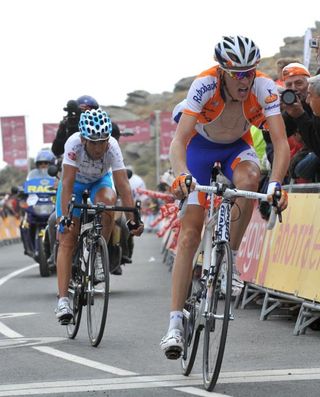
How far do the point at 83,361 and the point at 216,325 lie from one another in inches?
58.2

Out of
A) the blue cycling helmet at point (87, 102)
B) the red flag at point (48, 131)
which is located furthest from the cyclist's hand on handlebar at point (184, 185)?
the red flag at point (48, 131)

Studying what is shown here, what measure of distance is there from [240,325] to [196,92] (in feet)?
11.3

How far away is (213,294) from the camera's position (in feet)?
21.6

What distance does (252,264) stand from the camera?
447 inches

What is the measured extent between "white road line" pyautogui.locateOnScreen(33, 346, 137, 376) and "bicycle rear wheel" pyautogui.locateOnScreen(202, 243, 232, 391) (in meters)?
0.70

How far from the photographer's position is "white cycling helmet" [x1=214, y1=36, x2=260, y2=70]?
22.4 ft

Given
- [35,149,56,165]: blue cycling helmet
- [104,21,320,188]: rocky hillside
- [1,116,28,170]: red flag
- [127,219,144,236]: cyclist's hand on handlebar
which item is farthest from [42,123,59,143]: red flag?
[127,219,144,236]: cyclist's hand on handlebar

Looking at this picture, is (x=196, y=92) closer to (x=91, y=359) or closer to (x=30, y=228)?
(x=91, y=359)

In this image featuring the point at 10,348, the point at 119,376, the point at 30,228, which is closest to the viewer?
the point at 119,376

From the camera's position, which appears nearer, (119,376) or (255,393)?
(255,393)

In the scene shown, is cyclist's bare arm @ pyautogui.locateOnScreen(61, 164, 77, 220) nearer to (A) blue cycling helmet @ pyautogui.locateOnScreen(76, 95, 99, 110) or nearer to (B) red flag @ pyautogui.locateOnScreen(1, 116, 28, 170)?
(A) blue cycling helmet @ pyautogui.locateOnScreen(76, 95, 99, 110)

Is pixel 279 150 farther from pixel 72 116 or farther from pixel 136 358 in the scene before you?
pixel 72 116

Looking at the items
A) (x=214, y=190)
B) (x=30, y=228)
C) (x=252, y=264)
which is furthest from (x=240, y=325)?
(x=30, y=228)

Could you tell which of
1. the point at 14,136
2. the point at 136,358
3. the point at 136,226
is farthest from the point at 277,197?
the point at 14,136
